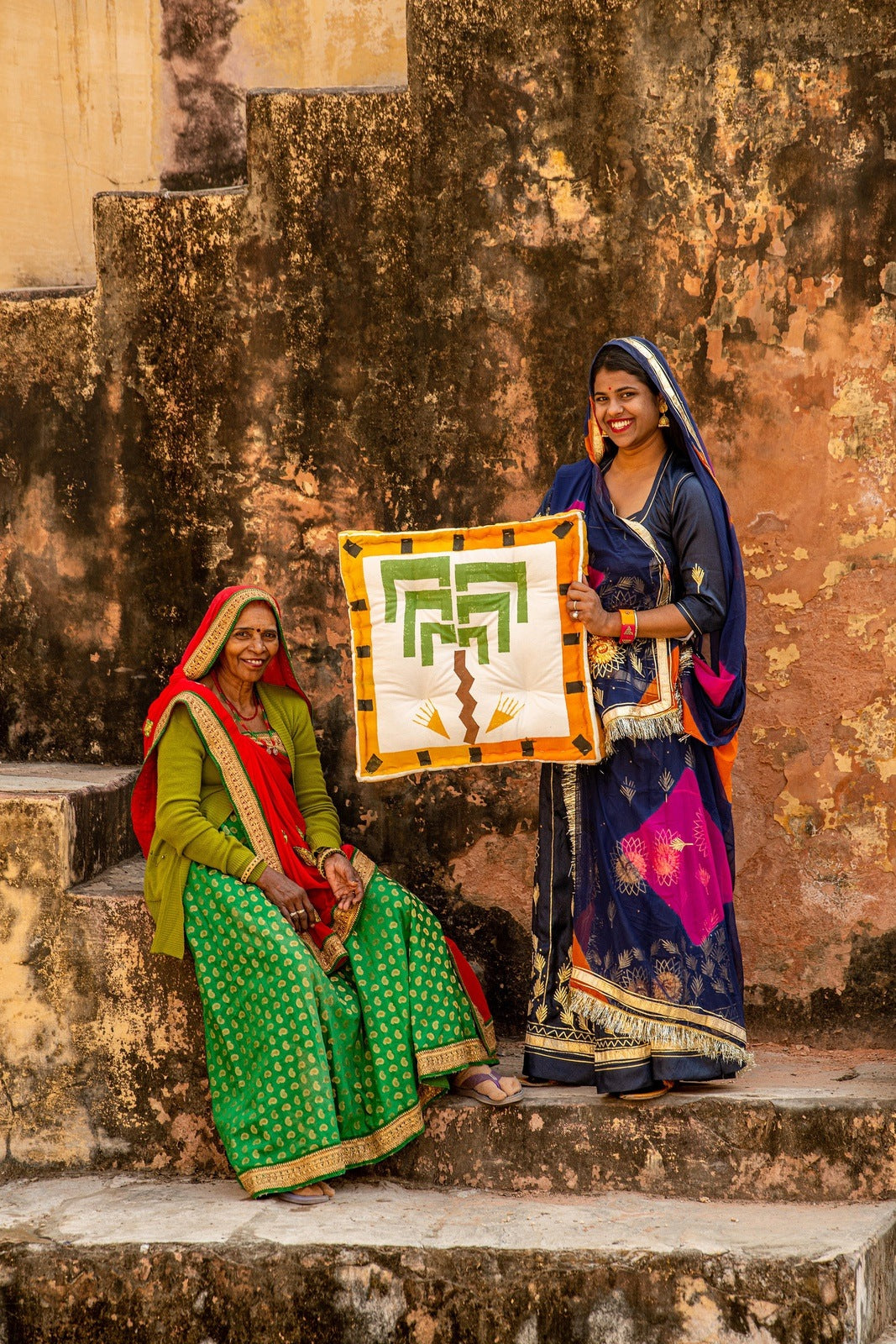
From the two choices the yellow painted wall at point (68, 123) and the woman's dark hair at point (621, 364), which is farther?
the yellow painted wall at point (68, 123)

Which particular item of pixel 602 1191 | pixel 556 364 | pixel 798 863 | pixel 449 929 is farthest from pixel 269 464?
pixel 602 1191

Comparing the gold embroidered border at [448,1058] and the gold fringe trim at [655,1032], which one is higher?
the gold fringe trim at [655,1032]

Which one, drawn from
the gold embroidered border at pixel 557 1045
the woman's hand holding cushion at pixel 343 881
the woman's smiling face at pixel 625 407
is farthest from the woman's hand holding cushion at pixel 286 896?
the woman's smiling face at pixel 625 407

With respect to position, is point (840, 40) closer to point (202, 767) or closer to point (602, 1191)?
point (202, 767)

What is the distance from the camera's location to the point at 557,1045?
380 centimetres

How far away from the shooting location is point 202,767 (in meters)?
3.80

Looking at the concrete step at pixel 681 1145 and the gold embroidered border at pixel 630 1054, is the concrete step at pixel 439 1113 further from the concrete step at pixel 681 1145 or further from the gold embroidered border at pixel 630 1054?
the gold embroidered border at pixel 630 1054

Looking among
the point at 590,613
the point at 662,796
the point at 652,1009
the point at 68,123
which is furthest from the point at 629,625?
the point at 68,123

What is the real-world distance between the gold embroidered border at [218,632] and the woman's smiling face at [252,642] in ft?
0.06

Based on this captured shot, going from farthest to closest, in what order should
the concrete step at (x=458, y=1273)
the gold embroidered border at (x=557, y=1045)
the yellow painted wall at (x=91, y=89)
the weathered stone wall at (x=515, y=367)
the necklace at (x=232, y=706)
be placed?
the yellow painted wall at (x=91, y=89), the weathered stone wall at (x=515, y=367), the necklace at (x=232, y=706), the gold embroidered border at (x=557, y=1045), the concrete step at (x=458, y=1273)

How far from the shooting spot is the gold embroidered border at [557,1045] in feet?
12.4

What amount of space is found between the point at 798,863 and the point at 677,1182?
1070 millimetres

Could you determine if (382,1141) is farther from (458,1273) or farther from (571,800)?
(571,800)

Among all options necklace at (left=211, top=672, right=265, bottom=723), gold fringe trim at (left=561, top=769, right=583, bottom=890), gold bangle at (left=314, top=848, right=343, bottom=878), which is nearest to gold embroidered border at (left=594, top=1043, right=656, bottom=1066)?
gold fringe trim at (left=561, top=769, right=583, bottom=890)
